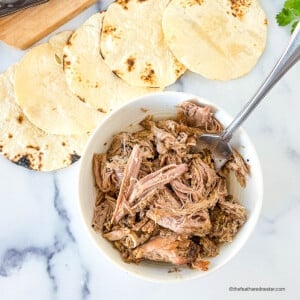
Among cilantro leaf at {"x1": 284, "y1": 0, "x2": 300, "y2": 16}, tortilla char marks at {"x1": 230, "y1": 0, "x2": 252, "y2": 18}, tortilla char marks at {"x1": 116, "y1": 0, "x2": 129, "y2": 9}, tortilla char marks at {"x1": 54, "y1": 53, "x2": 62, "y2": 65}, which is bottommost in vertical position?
tortilla char marks at {"x1": 54, "y1": 53, "x2": 62, "y2": 65}

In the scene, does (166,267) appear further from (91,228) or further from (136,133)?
(136,133)

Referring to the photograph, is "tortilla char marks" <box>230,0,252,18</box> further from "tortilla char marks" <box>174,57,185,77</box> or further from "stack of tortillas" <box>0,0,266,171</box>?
"tortilla char marks" <box>174,57,185,77</box>

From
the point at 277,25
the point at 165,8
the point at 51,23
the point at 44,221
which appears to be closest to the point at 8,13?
the point at 51,23

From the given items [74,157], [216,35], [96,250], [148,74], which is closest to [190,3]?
[216,35]

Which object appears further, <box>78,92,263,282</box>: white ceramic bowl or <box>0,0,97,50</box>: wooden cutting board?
<box>0,0,97,50</box>: wooden cutting board

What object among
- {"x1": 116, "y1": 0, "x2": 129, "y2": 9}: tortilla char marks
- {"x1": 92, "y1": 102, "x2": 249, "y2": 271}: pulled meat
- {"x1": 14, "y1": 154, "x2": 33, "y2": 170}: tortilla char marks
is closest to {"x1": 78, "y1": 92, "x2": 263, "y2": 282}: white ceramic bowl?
{"x1": 92, "y1": 102, "x2": 249, "y2": 271}: pulled meat

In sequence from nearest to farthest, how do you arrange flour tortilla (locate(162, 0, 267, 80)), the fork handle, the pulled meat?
the fork handle < the pulled meat < flour tortilla (locate(162, 0, 267, 80))
